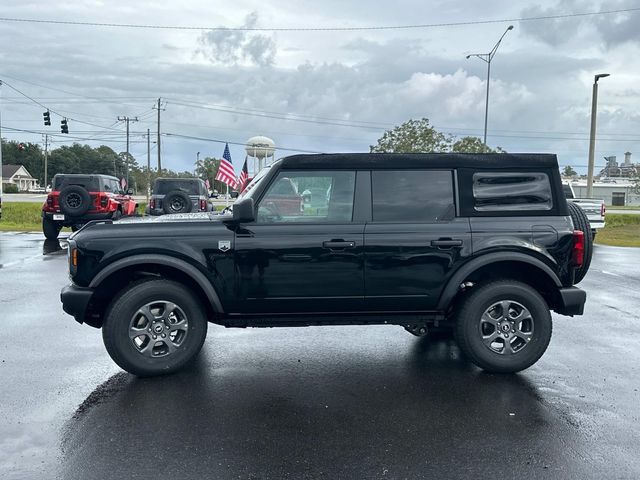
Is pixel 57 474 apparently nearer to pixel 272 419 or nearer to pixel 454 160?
pixel 272 419

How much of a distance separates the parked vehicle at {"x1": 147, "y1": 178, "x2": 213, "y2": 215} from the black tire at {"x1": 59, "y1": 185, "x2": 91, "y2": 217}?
2603 millimetres

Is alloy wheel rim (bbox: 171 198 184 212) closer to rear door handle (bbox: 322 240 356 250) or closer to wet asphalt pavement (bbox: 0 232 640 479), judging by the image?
wet asphalt pavement (bbox: 0 232 640 479)

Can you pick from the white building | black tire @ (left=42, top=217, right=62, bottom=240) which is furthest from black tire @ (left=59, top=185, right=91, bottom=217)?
the white building

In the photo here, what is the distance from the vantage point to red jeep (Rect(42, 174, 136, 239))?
52.6 ft

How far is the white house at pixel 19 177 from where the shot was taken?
9943 centimetres

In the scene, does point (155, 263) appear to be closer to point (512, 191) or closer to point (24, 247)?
point (512, 191)

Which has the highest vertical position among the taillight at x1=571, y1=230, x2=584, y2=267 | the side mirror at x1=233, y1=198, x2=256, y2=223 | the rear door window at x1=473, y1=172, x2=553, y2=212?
the rear door window at x1=473, y1=172, x2=553, y2=212

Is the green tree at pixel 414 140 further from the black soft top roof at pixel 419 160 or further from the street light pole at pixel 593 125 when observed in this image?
the black soft top roof at pixel 419 160

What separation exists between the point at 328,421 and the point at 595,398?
7.16ft

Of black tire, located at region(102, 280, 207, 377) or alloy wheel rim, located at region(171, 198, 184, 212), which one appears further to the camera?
alloy wheel rim, located at region(171, 198, 184, 212)

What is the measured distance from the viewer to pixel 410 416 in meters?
4.25

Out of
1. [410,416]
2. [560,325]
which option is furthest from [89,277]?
[560,325]

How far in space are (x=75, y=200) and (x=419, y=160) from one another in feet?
43.7

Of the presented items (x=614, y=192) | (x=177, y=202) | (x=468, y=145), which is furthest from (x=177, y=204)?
(x=614, y=192)
